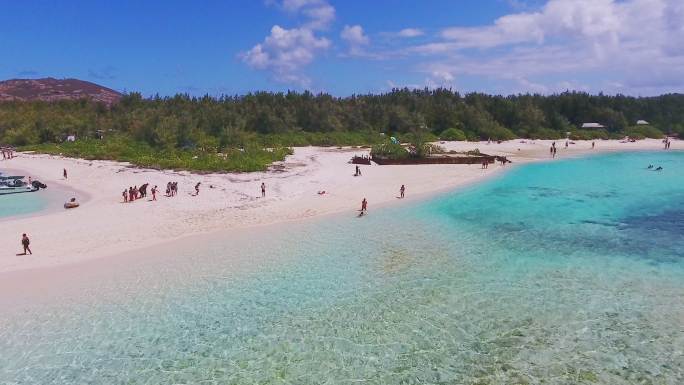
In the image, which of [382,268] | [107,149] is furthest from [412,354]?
[107,149]

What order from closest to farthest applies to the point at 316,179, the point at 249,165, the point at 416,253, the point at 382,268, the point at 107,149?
the point at 382,268 → the point at 416,253 → the point at 316,179 → the point at 249,165 → the point at 107,149

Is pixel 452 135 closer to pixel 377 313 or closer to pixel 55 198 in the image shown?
pixel 55 198

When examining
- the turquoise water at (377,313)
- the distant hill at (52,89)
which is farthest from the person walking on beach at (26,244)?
the distant hill at (52,89)

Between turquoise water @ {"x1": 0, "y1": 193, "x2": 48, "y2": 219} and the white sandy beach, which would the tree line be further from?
turquoise water @ {"x1": 0, "y1": 193, "x2": 48, "y2": 219}

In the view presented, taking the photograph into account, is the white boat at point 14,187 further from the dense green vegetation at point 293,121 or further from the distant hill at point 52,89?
the distant hill at point 52,89

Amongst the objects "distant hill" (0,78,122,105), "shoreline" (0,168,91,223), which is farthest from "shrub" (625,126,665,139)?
Answer: "distant hill" (0,78,122,105)

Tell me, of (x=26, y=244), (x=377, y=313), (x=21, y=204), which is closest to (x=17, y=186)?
(x=21, y=204)

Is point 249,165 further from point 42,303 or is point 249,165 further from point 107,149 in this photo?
point 42,303
